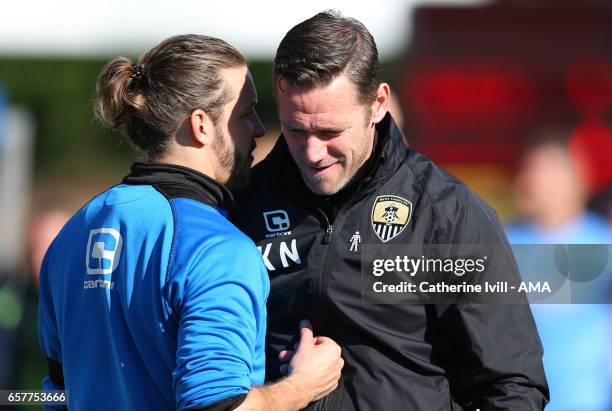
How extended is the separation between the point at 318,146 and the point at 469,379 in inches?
30.5

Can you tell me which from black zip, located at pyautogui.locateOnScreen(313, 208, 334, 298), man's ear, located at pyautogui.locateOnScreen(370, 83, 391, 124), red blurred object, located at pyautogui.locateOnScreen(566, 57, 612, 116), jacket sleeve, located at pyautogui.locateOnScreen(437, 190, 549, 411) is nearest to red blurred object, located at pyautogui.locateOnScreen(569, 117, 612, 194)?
red blurred object, located at pyautogui.locateOnScreen(566, 57, 612, 116)

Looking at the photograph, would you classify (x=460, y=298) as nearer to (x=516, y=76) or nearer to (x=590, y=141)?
(x=590, y=141)

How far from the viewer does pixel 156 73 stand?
8.54 feet

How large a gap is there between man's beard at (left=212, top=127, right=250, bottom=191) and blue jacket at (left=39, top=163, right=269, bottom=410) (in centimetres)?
13

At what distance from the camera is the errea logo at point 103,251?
2383 millimetres

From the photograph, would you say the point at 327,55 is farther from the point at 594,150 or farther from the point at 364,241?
the point at 594,150

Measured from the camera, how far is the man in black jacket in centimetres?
258

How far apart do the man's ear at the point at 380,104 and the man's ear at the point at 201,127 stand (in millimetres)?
495

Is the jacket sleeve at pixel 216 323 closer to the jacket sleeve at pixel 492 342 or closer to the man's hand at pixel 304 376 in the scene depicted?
the man's hand at pixel 304 376

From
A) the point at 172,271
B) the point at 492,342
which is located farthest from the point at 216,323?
the point at 492,342

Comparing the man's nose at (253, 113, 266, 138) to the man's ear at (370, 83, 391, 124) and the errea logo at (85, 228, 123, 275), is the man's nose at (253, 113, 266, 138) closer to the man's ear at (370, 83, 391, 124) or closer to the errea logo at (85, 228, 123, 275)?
the man's ear at (370, 83, 391, 124)

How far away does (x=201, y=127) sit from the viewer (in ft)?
8.55

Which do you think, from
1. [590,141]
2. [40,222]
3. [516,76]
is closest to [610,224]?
[590,141]

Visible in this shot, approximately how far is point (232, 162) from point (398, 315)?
0.64 meters
